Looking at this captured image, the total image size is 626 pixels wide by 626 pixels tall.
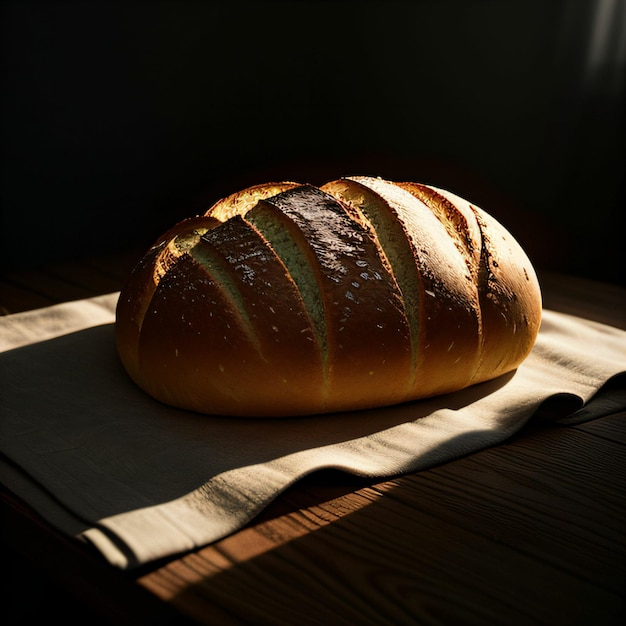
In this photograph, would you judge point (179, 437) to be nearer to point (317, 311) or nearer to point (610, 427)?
point (317, 311)

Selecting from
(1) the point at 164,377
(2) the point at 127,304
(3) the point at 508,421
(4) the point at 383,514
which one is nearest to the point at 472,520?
(4) the point at 383,514

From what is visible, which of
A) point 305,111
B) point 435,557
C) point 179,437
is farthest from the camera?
point 305,111

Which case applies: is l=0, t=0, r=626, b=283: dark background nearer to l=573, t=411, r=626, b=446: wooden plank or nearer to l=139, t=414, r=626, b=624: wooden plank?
l=573, t=411, r=626, b=446: wooden plank

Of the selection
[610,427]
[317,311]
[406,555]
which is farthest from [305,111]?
[406,555]

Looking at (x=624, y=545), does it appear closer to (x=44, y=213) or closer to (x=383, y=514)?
(x=383, y=514)

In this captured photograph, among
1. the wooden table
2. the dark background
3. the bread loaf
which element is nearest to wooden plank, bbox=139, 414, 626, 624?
the wooden table

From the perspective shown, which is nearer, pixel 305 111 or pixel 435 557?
pixel 435 557
